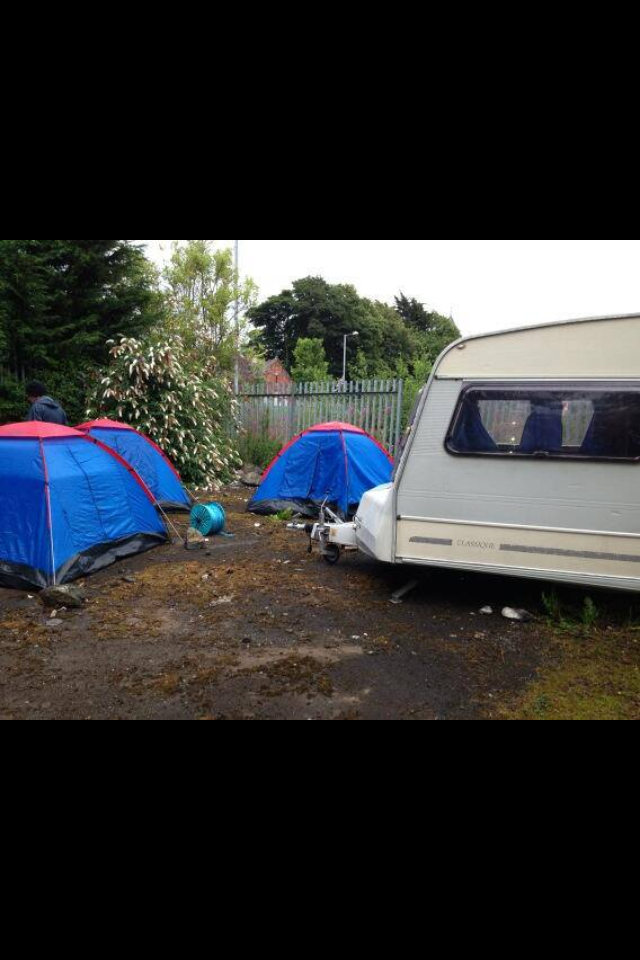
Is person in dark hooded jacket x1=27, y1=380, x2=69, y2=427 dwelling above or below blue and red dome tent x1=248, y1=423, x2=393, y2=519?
above

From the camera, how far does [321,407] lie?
11.7 meters

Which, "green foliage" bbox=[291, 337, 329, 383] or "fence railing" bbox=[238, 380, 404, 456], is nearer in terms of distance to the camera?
"fence railing" bbox=[238, 380, 404, 456]

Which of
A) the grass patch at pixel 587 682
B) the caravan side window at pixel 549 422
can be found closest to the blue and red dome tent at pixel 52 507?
the caravan side window at pixel 549 422

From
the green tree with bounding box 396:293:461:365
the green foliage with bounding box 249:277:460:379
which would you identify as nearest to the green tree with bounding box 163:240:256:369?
the green foliage with bounding box 249:277:460:379

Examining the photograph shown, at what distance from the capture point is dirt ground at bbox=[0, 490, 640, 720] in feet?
10.4

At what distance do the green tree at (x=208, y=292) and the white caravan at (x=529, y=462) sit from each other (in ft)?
44.2

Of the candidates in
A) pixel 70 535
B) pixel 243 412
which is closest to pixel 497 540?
pixel 70 535

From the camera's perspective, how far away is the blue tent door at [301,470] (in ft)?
28.1

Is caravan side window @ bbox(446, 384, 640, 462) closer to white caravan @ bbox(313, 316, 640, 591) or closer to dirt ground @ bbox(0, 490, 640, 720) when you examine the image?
white caravan @ bbox(313, 316, 640, 591)

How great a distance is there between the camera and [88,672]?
Result: 3627mm

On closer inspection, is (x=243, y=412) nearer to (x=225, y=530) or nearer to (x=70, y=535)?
(x=225, y=530)

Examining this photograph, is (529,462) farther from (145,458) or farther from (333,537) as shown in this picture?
(145,458)

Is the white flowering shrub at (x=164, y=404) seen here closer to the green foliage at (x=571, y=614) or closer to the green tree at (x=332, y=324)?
the green foliage at (x=571, y=614)

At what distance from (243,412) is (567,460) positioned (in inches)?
408
